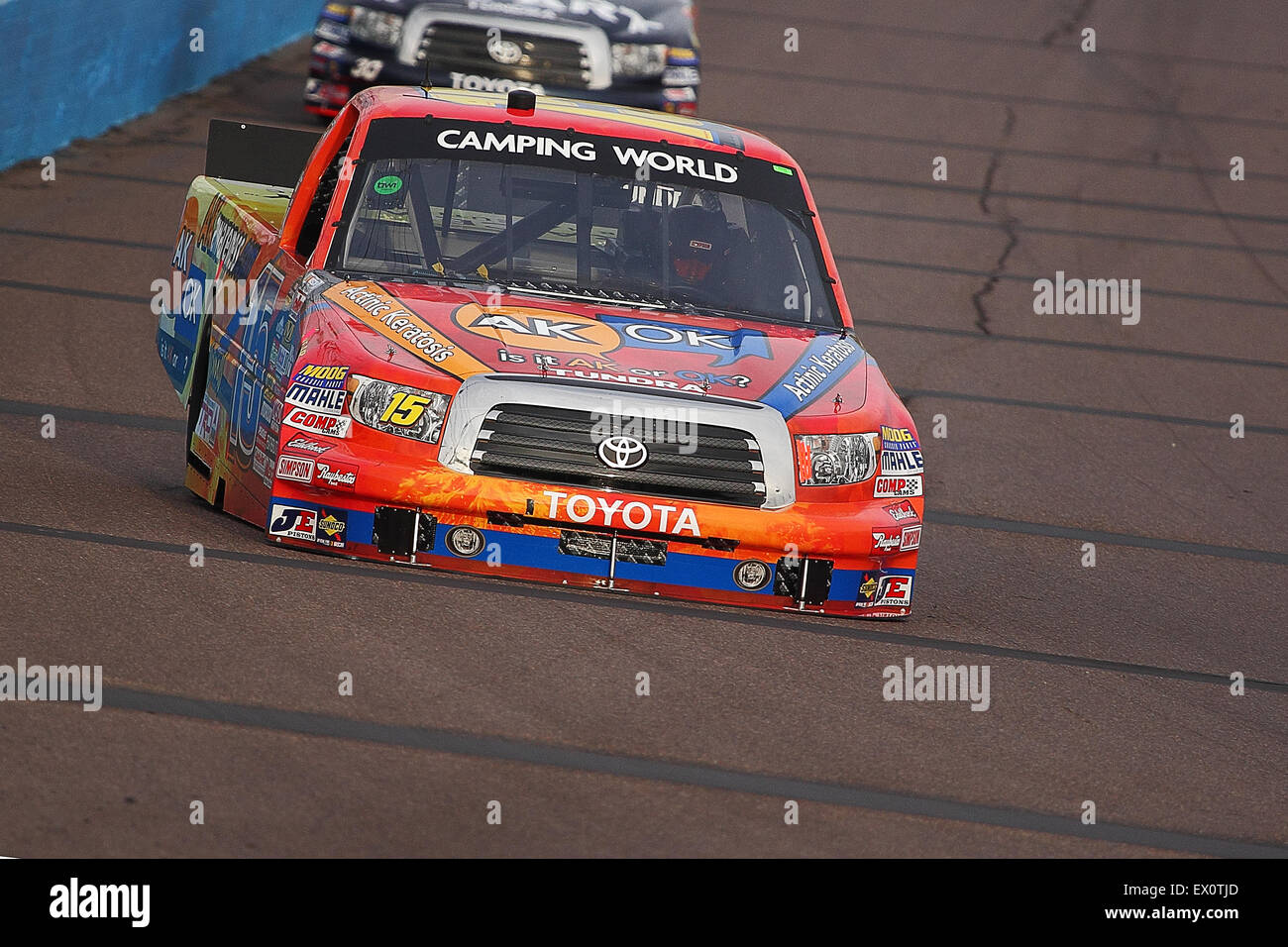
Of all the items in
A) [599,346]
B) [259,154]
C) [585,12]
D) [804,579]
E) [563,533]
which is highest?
[585,12]

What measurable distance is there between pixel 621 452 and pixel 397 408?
0.77 meters

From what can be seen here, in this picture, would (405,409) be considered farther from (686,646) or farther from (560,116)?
(560,116)

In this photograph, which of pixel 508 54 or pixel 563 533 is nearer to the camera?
pixel 563 533

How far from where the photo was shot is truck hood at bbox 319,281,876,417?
6473 millimetres

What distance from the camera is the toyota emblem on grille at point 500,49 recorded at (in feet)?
49.1

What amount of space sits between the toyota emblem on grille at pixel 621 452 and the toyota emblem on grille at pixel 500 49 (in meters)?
9.16

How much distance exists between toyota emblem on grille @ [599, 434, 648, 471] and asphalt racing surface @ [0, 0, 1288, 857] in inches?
20.8

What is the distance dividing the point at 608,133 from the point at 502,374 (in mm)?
1840

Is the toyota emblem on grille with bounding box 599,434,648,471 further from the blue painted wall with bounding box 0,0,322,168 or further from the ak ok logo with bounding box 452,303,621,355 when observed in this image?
the blue painted wall with bounding box 0,0,322,168

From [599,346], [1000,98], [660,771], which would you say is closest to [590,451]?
[599,346]

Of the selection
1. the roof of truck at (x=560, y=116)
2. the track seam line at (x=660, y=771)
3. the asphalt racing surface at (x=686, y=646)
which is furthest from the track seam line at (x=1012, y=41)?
the track seam line at (x=660, y=771)

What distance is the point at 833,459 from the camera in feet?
21.6

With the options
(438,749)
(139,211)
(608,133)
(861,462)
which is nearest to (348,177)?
(608,133)

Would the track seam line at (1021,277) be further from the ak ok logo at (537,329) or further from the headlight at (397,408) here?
the headlight at (397,408)
